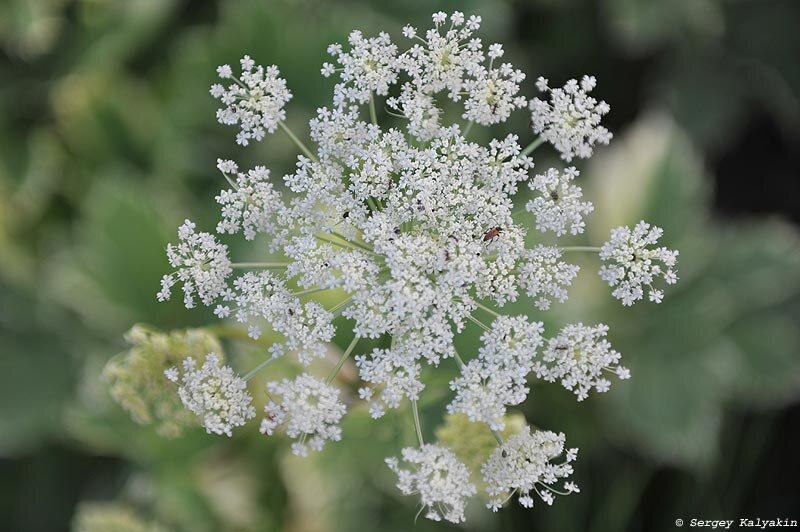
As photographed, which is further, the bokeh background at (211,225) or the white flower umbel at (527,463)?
the bokeh background at (211,225)

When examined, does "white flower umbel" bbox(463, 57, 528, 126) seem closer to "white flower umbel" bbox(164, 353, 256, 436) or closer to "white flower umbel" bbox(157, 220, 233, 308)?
"white flower umbel" bbox(157, 220, 233, 308)

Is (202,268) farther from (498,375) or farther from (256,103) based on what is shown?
(498,375)

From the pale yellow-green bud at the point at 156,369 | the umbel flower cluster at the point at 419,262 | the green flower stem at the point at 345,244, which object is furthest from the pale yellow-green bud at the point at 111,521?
the green flower stem at the point at 345,244

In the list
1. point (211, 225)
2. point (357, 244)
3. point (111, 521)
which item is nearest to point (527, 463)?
point (357, 244)

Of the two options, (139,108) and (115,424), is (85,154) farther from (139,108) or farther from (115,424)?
(115,424)

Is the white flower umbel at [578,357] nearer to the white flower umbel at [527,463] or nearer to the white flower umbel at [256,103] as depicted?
the white flower umbel at [527,463]

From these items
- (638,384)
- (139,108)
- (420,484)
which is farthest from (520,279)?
(139,108)

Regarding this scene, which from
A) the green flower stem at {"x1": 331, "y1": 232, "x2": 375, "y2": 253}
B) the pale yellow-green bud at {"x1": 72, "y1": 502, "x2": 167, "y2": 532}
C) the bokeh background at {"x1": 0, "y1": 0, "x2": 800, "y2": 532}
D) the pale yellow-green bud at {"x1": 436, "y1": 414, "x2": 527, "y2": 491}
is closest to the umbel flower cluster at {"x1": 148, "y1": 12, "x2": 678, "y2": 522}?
the green flower stem at {"x1": 331, "y1": 232, "x2": 375, "y2": 253}
